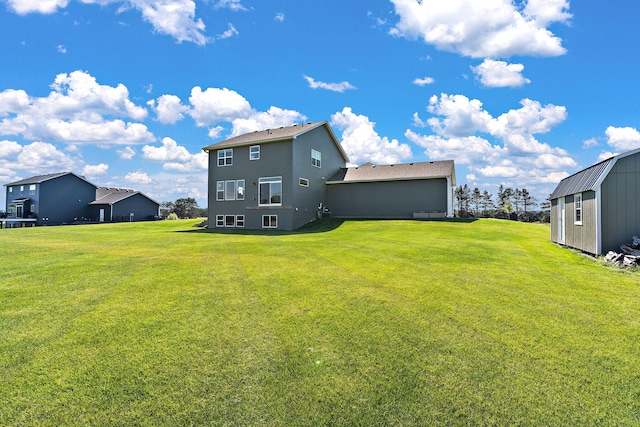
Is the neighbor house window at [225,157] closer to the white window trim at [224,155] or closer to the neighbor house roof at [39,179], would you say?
the white window trim at [224,155]

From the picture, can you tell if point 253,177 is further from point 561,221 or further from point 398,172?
point 561,221

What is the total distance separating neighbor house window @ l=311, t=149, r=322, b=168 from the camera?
2545 cm

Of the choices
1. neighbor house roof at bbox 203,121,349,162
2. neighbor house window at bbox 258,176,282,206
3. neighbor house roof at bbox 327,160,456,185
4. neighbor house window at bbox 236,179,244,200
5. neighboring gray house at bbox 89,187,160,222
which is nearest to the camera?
neighbor house roof at bbox 203,121,349,162

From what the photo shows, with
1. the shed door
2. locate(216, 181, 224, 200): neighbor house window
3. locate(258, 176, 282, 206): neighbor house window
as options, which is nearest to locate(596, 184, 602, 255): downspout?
the shed door

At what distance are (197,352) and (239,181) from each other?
21724 mm

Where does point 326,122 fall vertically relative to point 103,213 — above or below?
above

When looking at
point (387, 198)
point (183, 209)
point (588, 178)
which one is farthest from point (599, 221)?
point (183, 209)

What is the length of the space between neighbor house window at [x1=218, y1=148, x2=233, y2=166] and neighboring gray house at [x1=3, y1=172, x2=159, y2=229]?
25.9 meters

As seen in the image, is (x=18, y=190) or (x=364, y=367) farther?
(x=18, y=190)

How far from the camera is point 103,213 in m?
44.0

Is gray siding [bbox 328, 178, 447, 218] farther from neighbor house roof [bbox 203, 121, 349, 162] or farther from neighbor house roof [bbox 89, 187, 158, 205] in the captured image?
neighbor house roof [bbox 89, 187, 158, 205]

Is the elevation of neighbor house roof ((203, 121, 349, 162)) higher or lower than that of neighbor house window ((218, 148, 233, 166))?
higher

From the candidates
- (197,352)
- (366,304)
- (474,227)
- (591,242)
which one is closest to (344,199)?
(474,227)

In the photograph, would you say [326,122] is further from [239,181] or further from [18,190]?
[18,190]
